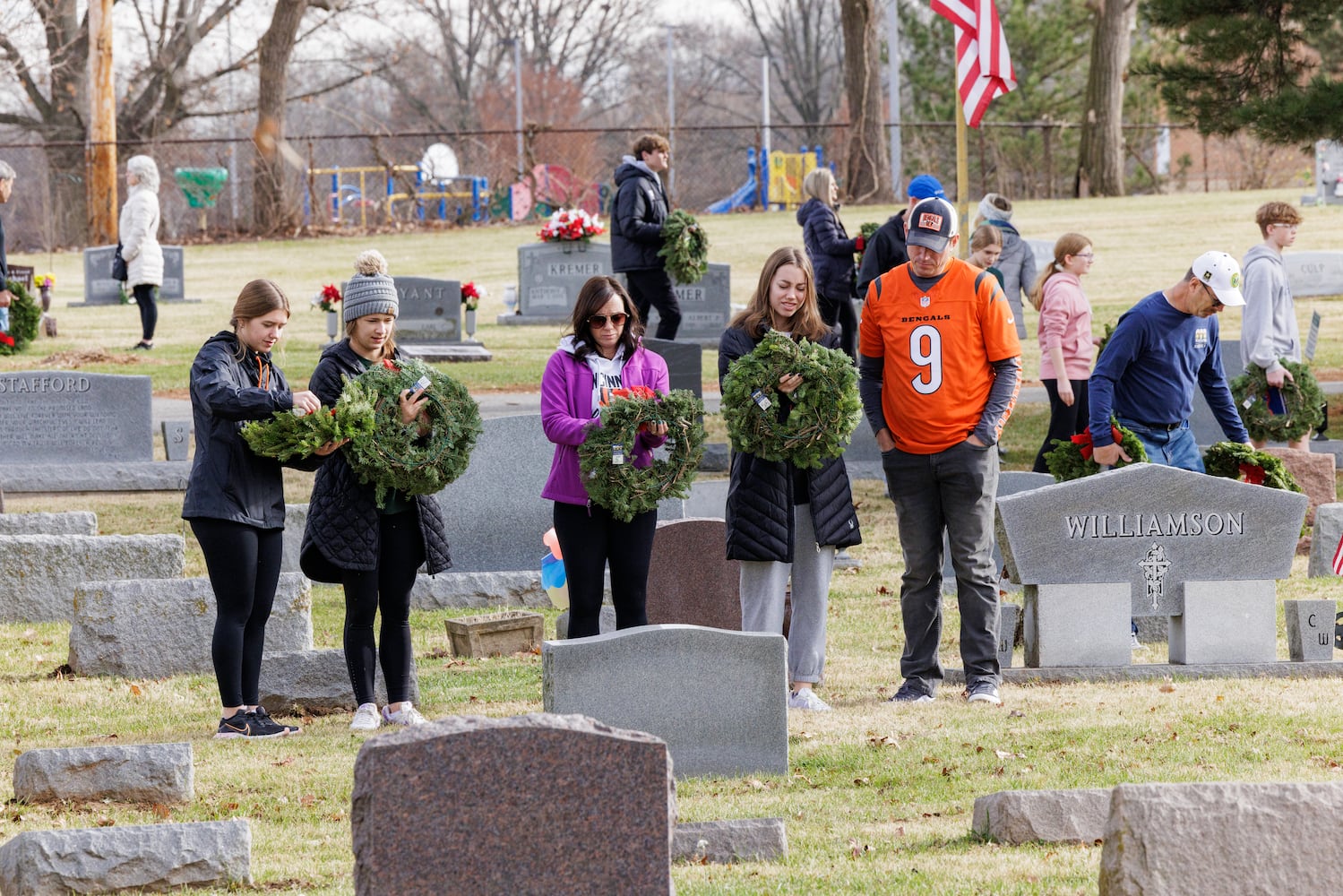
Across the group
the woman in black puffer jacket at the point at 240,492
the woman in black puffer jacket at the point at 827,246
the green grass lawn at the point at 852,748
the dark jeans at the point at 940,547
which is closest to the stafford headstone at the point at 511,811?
the green grass lawn at the point at 852,748

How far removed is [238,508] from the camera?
6691 millimetres

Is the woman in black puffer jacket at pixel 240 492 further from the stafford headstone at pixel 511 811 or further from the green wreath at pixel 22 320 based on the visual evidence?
the green wreath at pixel 22 320

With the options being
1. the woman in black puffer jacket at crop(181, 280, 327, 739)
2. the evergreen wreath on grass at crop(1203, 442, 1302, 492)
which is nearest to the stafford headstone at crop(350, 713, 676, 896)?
the woman in black puffer jacket at crop(181, 280, 327, 739)

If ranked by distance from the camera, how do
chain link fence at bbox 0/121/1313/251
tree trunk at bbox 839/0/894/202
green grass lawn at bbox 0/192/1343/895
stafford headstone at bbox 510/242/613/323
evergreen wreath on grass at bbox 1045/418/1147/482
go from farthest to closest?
chain link fence at bbox 0/121/1313/251 → tree trunk at bbox 839/0/894/202 → stafford headstone at bbox 510/242/613/323 → evergreen wreath on grass at bbox 1045/418/1147/482 → green grass lawn at bbox 0/192/1343/895

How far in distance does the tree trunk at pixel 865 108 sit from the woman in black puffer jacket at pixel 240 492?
2749 cm

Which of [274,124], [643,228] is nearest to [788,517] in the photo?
[643,228]

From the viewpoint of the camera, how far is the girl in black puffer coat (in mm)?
7035

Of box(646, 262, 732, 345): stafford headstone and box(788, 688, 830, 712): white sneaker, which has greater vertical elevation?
box(646, 262, 732, 345): stafford headstone

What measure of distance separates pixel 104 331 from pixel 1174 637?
1675 centimetres

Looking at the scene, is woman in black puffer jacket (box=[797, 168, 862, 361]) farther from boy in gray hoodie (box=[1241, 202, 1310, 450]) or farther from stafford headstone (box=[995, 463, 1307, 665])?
stafford headstone (box=[995, 463, 1307, 665])

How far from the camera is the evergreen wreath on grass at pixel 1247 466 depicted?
8.52m

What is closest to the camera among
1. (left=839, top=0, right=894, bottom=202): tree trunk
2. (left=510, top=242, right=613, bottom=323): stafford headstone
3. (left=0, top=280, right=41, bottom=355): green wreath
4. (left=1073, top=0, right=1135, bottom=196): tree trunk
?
(left=0, top=280, right=41, bottom=355): green wreath

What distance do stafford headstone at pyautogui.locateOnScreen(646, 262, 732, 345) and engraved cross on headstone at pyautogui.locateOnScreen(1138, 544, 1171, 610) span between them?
41.1 feet

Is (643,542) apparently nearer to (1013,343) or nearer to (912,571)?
(912,571)
